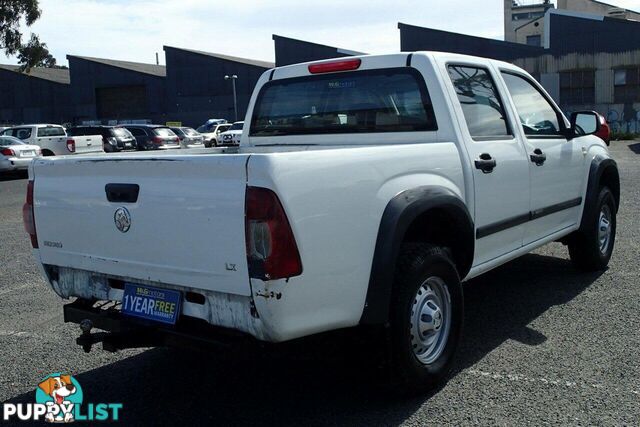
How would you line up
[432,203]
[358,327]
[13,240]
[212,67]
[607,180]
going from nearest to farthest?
[358,327] → [432,203] → [607,180] → [13,240] → [212,67]

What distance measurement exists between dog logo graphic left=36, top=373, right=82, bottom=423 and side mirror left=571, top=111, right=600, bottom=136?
445 centimetres

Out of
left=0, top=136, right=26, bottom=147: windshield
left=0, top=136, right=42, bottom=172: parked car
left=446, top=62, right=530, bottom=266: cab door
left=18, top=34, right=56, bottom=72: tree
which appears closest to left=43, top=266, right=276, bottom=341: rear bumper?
left=446, top=62, right=530, bottom=266: cab door

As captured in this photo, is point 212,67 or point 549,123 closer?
point 549,123

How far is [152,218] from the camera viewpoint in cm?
324

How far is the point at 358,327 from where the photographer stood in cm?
342

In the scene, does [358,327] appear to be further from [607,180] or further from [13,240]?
[13,240]

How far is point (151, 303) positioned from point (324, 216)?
41.0 inches

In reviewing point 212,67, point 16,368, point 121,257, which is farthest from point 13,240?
point 212,67

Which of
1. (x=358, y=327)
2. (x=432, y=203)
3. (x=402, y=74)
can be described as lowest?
(x=358, y=327)

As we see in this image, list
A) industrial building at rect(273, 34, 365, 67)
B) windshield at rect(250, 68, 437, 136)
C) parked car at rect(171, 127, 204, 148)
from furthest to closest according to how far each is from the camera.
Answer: industrial building at rect(273, 34, 365, 67), parked car at rect(171, 127, 204, 148), windshield at rect(250, 68, 437, 136)

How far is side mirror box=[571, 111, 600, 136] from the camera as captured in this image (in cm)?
573

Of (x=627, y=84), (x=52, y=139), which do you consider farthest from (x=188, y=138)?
(x=627, y=84)

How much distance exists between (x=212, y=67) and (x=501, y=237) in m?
52.1

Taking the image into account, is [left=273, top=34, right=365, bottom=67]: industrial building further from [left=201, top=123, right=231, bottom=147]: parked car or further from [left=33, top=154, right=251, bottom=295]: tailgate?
[left=33, top=154, right=251, bottom=295]: tailgate
